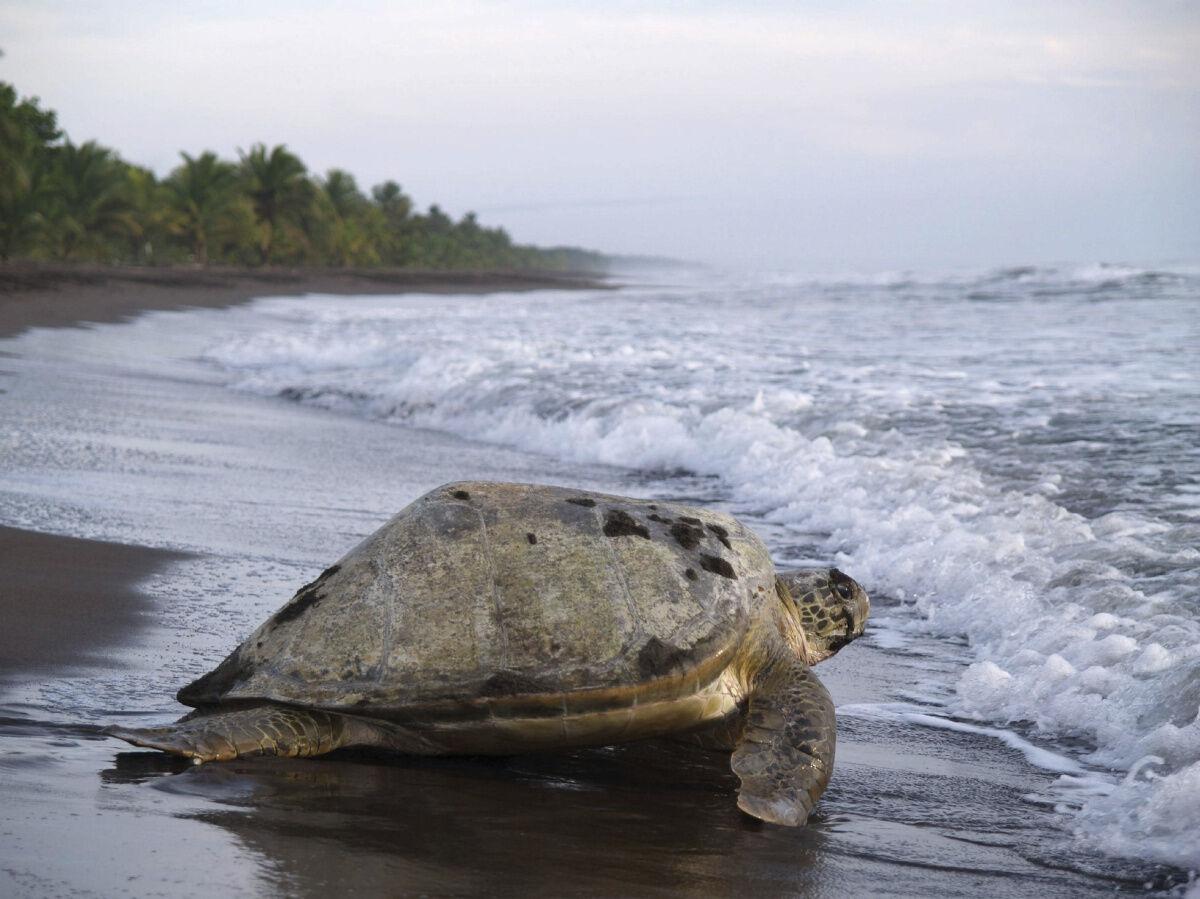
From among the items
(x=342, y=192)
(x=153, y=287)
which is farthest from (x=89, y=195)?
(x=342, y=192)

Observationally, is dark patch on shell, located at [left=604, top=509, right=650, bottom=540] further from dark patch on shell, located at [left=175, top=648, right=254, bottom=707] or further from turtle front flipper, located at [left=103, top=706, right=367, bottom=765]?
dark patch on shell, located at [left=175, top=648, right=254, bottom=707]

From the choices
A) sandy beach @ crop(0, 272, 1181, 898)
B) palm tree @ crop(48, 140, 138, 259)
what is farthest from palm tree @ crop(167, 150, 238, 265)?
sandy beach @ crop(0, 272, 1181, 898)

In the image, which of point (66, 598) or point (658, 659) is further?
point (66, 598)

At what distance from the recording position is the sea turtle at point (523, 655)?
309cm

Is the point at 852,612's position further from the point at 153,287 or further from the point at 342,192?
the point at 342,192

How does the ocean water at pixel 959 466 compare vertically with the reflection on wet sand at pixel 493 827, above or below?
above

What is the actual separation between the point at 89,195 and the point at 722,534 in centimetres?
4781

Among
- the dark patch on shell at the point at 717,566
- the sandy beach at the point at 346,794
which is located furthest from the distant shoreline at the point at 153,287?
the dark patch on shell at the point at 717,566

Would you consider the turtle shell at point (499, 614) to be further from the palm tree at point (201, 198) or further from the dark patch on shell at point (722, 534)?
the palm tree at point (201, 198)

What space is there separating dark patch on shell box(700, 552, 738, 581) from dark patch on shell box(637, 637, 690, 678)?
1.09ft

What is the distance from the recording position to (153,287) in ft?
117

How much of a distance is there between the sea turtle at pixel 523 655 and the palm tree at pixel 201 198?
54.6m

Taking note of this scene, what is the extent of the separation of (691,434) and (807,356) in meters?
6.27

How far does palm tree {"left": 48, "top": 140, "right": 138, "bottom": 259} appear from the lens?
44906mm
